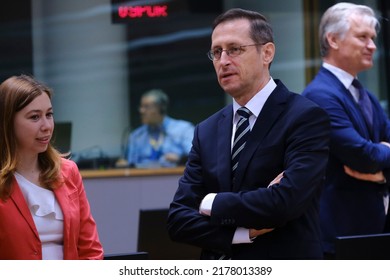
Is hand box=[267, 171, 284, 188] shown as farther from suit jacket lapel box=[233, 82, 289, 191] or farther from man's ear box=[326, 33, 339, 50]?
man's ear box=[326, 33, 339, 50]

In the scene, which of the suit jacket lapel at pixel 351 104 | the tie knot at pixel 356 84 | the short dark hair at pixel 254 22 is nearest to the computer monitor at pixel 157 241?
the suit jacket lapel at pixel 351 104

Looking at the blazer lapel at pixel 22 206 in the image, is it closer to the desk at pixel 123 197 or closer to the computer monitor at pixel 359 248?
the computer monitor at pixel 359 248

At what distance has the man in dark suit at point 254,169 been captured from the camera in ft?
11.2

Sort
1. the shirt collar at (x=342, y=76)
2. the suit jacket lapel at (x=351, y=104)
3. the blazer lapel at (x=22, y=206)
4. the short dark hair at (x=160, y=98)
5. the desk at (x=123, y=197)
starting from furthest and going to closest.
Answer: the short dark hair at (x=160, y=98) < the desk at (x=123, y=197) < the shirt collar at (x=342, y=76) < the suit jacket lapel at (x=351, y=104) < the blazer lapel at (x=22, y=206)

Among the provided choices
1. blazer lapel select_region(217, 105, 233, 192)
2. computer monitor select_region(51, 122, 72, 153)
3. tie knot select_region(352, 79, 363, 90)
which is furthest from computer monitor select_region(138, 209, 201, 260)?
computer monitor select_region(51, 122, 72, 153)

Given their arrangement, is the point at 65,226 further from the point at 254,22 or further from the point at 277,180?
the point at 254,22

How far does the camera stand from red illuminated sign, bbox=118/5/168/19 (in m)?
7.62

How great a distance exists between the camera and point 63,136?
23.5 ft

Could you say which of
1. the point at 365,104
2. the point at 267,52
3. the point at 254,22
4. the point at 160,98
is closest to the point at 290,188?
the point at 267,52

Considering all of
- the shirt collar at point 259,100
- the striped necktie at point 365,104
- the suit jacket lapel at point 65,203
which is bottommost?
the suit jacket lapel at point 65,203

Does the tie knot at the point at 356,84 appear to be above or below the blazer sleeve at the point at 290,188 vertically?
above

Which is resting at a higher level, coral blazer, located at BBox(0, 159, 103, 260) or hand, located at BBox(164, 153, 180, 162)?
coral blazer, located at BBox(0, 159, 103, 260)

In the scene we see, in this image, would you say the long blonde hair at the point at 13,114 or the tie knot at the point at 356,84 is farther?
the tie knot at the point at 356,84
